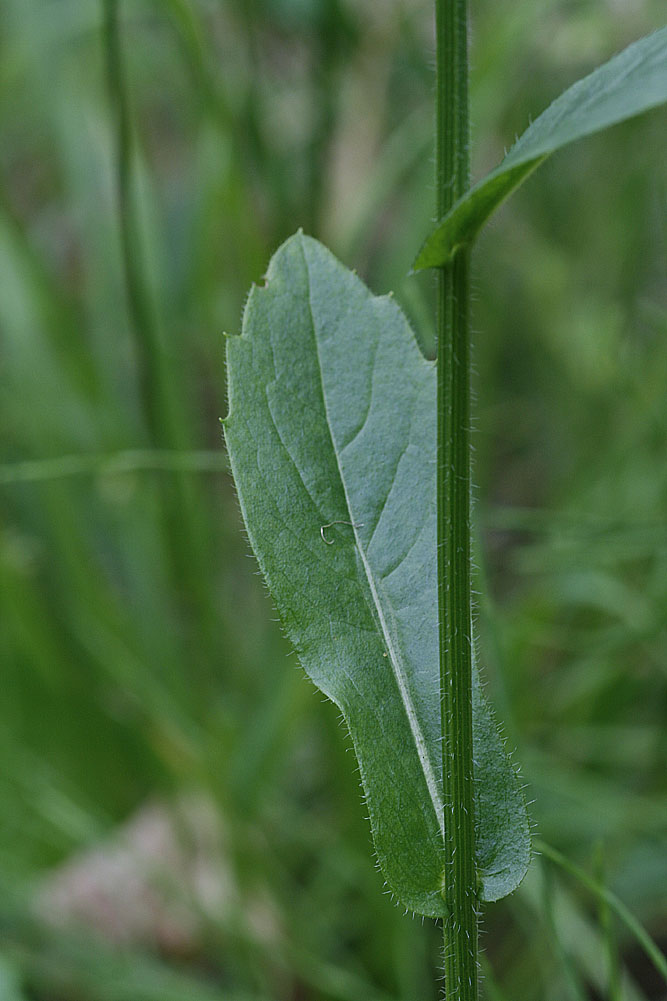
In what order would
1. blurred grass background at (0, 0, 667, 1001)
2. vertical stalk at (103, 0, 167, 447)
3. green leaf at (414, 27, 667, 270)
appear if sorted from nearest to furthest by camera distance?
1. green leaf at (414, 27, 667, 270)
2. vertical stalk at (103, 0, 167, 447)
3. blurred grass background at (0, 0, 667, 1001)

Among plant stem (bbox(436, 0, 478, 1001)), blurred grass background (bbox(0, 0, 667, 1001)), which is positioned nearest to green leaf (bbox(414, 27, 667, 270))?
plant stem (bbox(436, 0, 478, 1001))

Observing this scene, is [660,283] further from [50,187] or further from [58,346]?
[50,187]

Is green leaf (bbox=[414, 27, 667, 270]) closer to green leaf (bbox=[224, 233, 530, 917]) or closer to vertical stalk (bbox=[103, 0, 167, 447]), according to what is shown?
green leaf (bbox=[224, 233, 530, 917])

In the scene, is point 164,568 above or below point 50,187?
below

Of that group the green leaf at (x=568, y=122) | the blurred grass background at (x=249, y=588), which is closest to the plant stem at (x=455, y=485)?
the green leaf at (x=568, y=122)

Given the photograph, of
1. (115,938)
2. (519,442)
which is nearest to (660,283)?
(519,442)

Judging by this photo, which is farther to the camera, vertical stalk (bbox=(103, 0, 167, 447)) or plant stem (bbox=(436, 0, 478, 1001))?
vertical stalk (bbox=(103, 0, 167, 447))
